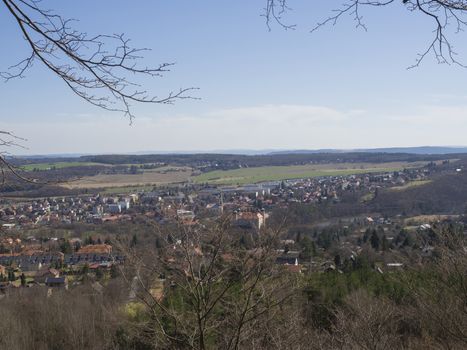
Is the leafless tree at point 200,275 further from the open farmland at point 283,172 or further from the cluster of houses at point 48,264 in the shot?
the open farmland at point 283,172

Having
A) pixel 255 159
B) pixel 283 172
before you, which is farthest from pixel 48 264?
pixel 255 159

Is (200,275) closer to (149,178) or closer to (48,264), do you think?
(48,264)

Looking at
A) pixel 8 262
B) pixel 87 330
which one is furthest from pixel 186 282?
pixel 8 262

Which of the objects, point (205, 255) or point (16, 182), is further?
point (205, 255)

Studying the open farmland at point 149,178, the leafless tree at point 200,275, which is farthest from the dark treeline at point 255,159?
the leafless tree at point 200,275

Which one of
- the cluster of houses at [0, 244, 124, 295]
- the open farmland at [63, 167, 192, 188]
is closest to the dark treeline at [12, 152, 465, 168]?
the open farmland at [63, 167, 192, 188]

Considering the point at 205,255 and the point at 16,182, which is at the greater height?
the point at 16,182

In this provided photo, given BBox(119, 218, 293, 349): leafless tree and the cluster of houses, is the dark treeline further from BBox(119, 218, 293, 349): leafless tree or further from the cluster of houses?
BBox(119, 218, 293, 349): leafless tree

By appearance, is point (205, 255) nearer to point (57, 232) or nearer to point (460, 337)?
point (460, 337)
